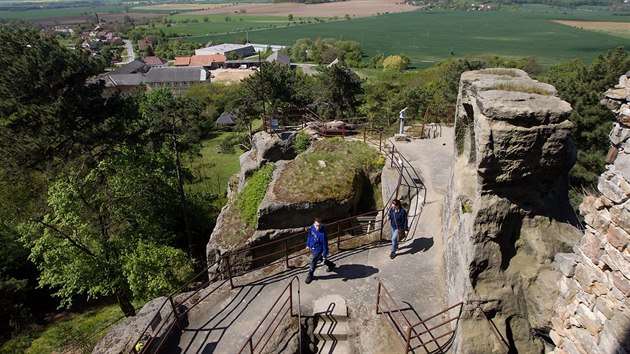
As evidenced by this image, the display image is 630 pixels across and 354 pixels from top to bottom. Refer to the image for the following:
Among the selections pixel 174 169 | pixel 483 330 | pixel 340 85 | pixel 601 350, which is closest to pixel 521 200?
pixel 483 330

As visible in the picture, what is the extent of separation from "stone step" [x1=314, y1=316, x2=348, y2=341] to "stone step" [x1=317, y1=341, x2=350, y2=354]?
9cm

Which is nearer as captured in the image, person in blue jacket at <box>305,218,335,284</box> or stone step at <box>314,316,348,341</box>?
stone step at <box>314,316,348,341</box>

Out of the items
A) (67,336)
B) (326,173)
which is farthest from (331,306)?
(67,336)

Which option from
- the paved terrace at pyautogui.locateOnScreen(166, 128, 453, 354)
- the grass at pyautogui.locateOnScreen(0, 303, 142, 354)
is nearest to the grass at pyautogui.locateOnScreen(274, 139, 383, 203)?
the paved terrace at pyautogui.locateOnScreen(166, 128, 453, 354)

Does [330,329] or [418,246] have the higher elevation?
[418,246]

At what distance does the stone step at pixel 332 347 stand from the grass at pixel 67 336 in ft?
34.6

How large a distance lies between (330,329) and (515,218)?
4694mm

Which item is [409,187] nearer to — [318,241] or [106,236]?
[318,241]

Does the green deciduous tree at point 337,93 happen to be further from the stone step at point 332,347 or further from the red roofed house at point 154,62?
the red roofed house at point 154,62

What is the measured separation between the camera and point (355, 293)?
31.7 ft

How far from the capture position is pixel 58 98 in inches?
670

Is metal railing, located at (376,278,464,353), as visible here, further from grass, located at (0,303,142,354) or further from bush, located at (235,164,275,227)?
grass, located at (0,303,142,354)

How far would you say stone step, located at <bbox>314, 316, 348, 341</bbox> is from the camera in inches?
348

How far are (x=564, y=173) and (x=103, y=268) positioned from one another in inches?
623
